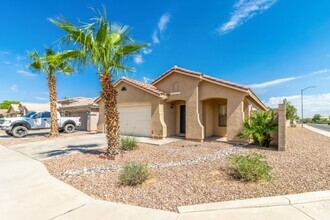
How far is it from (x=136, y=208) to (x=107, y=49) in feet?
21.4

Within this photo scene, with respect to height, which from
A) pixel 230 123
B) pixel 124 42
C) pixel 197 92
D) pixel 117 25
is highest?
pixel 117 25

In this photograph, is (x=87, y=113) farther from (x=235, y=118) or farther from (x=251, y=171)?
(x=251, y=171)

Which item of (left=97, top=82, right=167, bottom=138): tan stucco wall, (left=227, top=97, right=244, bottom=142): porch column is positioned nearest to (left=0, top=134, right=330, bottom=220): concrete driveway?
(left=227, top=97, right=244, bottom=142): porch column

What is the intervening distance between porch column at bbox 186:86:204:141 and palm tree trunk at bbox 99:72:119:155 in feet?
20.3

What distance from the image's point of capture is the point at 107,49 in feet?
26.6

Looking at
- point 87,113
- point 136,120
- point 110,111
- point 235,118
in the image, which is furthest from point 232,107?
point 87,113

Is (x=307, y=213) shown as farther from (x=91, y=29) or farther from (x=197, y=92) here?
(x=197, y=92)

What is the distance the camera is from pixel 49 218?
3.72 meters

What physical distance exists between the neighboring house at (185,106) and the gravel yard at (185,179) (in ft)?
14.4

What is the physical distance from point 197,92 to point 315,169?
26.3 ft

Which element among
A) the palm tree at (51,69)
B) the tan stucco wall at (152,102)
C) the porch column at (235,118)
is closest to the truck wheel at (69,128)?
the palm tree at (51,69)

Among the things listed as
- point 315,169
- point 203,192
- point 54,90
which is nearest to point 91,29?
point 203,192

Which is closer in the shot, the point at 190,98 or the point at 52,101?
the point at 190,98

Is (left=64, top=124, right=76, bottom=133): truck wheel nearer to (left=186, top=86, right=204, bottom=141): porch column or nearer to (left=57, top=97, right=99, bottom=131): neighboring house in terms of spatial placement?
(left=57, top=97, right=99, bottom=131): neighboring house
